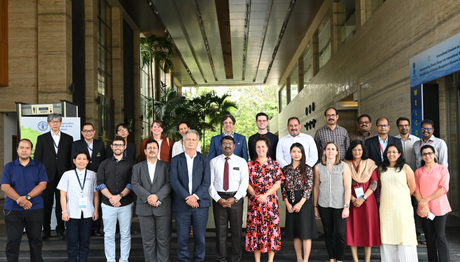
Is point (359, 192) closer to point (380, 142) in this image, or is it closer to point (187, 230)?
point (380, 142)

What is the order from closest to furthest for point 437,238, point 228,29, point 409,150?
1. point 437,238
2. point 409,150
3. point 228,29

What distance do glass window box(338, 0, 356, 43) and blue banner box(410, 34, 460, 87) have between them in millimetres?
4078

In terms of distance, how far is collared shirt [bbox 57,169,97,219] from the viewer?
15.5 ft

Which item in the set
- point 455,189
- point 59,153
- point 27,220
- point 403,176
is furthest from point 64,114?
point 455,189

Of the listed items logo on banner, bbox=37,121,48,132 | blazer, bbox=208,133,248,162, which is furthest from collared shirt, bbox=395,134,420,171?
logo on banner, bbox=37,121,48,132

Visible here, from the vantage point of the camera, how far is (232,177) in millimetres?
4699

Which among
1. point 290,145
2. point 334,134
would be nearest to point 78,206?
point 290,145

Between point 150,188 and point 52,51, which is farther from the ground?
point 52,51

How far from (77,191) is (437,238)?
4293 mm

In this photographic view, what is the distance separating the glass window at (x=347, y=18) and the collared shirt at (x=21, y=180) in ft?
28.2

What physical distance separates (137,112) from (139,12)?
12.6ft

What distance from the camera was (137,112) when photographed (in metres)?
15.5

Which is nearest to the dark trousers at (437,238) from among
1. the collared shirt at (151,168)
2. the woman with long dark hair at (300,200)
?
the woman with long dark hair at (300,200)

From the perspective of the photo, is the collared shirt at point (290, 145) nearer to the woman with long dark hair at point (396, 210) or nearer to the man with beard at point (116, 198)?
the woman with long dark hair at point (396, 210)
